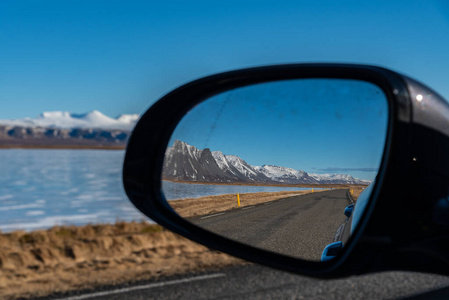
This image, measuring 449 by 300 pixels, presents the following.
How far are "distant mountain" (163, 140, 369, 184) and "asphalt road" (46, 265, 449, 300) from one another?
364cm

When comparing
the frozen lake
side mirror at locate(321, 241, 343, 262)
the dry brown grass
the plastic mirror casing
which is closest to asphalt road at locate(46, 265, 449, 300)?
the dry brown grass

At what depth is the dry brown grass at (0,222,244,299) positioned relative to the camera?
638 centimetres

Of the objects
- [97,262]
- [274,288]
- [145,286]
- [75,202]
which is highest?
[274,288]

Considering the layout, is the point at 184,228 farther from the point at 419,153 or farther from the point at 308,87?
the point at 419,153

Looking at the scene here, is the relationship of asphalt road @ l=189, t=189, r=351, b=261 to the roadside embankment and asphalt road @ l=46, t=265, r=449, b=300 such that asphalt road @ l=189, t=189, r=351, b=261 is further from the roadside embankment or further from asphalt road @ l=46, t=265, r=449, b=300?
asphalt road @ l=46, t=265, r=449, b=300

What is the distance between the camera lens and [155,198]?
1853 millimetres

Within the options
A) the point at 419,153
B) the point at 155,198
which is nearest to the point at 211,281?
the point at 155,198

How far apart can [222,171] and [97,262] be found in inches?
266

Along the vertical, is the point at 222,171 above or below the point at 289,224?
above

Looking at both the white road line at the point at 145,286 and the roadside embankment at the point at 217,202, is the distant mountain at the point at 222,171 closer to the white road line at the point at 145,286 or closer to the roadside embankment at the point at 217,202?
the roadside embankment at the point at 217,202

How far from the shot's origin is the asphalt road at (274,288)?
16.7 ft

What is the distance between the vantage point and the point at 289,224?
5.60 feet

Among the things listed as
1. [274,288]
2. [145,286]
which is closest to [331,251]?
[274,288]

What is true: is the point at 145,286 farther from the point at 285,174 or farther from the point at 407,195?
the point at 407,195
